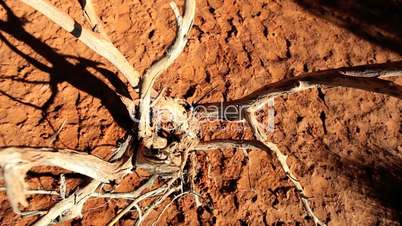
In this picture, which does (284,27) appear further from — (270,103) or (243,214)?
(243,214)

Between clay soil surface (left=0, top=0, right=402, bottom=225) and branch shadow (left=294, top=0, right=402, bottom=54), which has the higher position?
branch shadow (left=294, top=0, right=402, bottom=54)

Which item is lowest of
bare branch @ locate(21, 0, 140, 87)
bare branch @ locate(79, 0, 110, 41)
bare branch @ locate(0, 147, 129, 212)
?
bare branch @ locate(0, 147, 129, 212)

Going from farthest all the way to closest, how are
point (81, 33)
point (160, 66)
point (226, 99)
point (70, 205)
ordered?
point (226, 99) < point (70, 205) < point (160, 66) < point (81, 33)

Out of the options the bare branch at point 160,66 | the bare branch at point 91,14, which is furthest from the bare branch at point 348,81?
the bare branch at point 91,14

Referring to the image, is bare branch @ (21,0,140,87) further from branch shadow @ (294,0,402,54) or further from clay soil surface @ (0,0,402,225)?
branch shadow @ (294,0,402,54)

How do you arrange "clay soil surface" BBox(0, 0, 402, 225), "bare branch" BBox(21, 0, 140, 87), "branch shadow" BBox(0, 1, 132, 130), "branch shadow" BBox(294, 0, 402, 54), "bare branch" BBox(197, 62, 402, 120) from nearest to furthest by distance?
"bare branch" BBox(197, 62, 402, 120), "bare branch" BBox(21, 0, 140, 87), "clay soil surface" BBox(0, 0, 402, 225), "branch shadow" BBox(0, 1, 132, 130), "branch shadow" BBox(294, 0, 402, 54)

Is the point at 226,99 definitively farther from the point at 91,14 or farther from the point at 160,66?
the point at 91,14

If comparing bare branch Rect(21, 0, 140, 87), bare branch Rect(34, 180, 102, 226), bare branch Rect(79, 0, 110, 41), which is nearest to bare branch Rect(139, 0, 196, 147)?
bare branch Rect(21, 0, 140, 87)

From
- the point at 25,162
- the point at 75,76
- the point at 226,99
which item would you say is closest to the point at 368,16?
the point at 226,99
